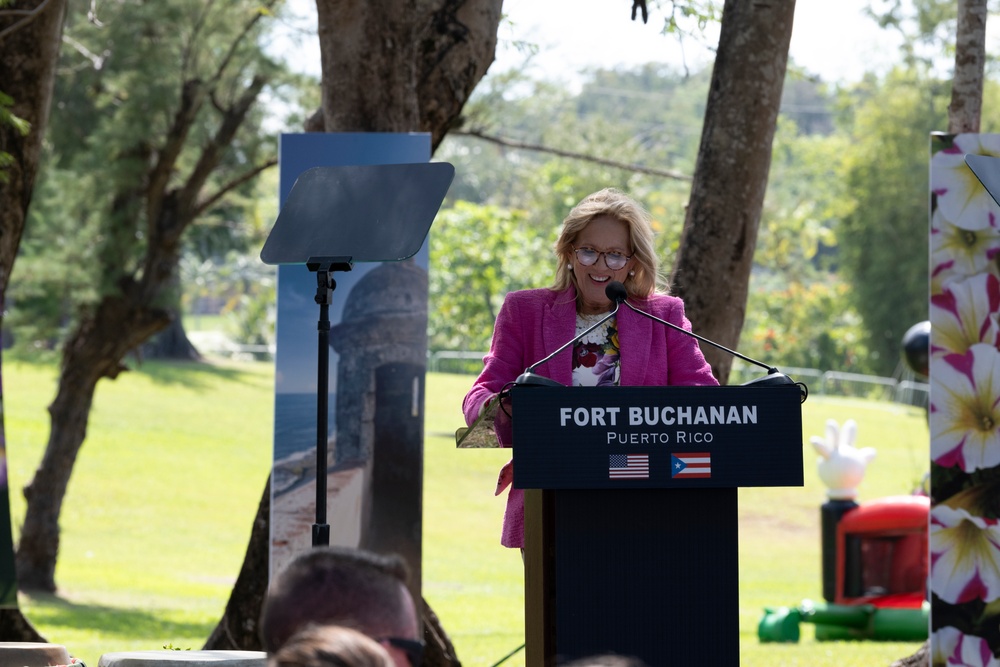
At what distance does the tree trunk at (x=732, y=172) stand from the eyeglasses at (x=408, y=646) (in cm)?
457

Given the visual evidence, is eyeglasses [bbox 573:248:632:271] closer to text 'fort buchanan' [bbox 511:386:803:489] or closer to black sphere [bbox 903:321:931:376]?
text 'fort buchanan' [bbox 511:386:803:489]

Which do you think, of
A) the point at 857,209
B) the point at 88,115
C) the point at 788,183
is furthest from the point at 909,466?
the point at 788,183

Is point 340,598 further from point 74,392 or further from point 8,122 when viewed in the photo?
point 74,392

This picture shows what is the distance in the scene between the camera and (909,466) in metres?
31.6

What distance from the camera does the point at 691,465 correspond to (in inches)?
117

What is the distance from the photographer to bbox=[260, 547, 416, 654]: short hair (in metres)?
1.72

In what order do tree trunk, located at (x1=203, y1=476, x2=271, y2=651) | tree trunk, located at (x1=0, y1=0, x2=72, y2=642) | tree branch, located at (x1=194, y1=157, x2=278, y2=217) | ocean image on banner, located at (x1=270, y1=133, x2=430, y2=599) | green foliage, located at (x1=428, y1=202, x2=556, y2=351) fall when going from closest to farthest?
ocean image on banner, located at (x1=270, y1=133, x2=430, y2=599) < tree trunk, located at (x1=203, y1=476, x2=271, y2=651) < tree trunk, located at (x1=0, y1=0, x2=72, y2=642) < tree branch, located at (x1=194, y1=157, x2=278, y2=217) < green foliage, located at (x1=428, y1=202, x2=556, y2=351)

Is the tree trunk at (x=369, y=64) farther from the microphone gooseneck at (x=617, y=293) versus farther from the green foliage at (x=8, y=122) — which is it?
the microphone gooseneck at (x=617, y=293)

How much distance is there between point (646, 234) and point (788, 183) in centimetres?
7623

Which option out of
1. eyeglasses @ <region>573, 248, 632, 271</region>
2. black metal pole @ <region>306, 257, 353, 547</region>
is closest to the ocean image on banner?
black metal pole @ <region>306, 257, 353, 547</region>

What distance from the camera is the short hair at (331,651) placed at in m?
1.39

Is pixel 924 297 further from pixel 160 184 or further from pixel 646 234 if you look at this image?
pixel 646 234

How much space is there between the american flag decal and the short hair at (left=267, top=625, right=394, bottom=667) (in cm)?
154

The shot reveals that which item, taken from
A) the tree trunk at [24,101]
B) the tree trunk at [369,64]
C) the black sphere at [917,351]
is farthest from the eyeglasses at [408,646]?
the black sphere at [917,351]
